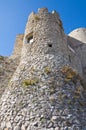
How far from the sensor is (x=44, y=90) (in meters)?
8.21

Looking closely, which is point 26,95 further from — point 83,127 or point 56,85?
point 83,127

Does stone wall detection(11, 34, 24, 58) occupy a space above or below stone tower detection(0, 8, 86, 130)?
above

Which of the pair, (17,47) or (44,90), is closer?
(44,90)

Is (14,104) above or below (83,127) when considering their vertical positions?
above

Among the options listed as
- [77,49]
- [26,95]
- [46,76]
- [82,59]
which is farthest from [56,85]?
[77,49]

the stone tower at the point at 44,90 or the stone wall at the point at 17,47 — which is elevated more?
the stone wall at the point at 17,47

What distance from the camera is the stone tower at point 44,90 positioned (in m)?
7.18

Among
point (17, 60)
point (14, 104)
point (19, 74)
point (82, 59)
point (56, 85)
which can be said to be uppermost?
point (82, 59)

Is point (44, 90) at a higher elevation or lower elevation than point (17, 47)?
lower

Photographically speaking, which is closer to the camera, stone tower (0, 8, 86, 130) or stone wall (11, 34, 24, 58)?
stone tower (0, 8, 86, 130)

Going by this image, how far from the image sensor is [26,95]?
8.18 meters

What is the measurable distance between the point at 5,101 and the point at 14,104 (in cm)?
69

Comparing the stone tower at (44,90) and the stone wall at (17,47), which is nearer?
the stone tower at (44,90)

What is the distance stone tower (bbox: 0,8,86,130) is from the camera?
718 cm
